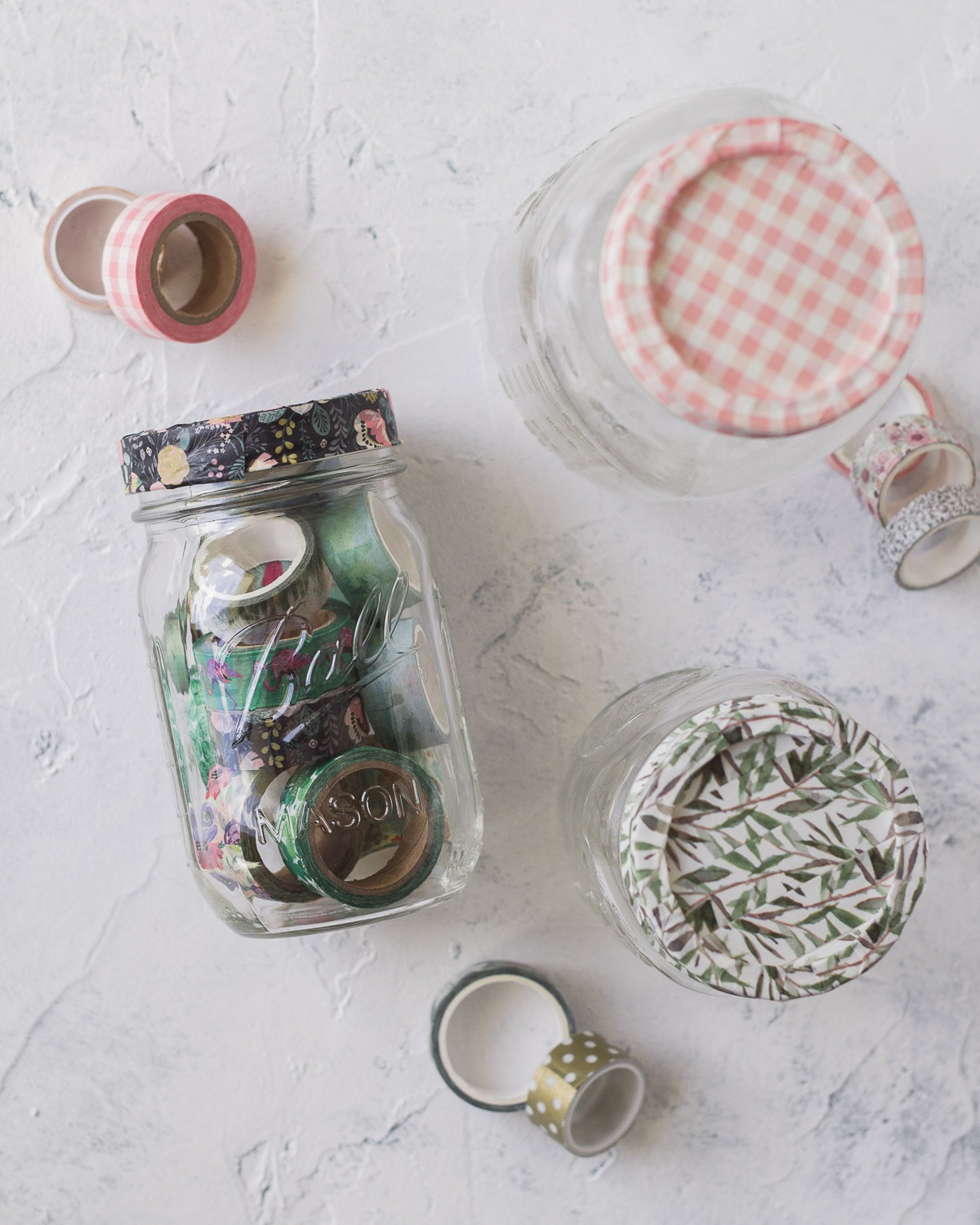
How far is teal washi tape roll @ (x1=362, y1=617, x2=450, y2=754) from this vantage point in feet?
2.22

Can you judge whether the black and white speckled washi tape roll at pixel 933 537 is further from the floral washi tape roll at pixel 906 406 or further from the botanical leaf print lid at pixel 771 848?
the botanical leaf print lid at pixel 771 848

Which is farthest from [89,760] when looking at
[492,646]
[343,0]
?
[343,0]

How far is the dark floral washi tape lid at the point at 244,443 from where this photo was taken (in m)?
0.59

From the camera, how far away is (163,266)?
2.53ft

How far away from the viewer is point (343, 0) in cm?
77

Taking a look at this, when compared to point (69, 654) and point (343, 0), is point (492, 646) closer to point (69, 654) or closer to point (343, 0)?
point (69, 654)

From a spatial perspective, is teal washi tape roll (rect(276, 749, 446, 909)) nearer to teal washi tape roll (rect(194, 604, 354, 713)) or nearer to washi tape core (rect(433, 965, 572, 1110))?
teal washi tape roll (rect(194, 604, 354, 713))

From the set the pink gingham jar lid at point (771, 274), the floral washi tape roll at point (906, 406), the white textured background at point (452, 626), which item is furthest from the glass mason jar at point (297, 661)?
the floral washi tape roll at point (906, 406)

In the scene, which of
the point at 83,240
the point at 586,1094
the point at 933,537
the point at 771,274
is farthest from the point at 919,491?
the point at 83,240

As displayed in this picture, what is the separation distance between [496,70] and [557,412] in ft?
1.04

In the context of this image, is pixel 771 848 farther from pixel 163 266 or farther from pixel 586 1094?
pixel 163 266

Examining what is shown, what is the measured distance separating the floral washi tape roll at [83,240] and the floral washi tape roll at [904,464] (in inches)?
24.9

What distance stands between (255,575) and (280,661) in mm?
65

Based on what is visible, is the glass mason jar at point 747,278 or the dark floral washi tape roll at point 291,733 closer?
the glass mason jar at point 747,278
